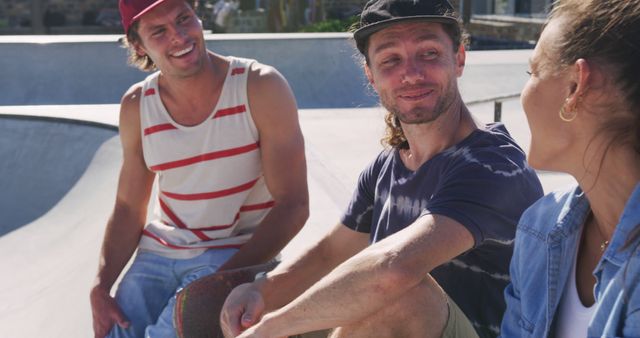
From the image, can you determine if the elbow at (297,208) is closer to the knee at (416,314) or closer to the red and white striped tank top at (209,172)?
the red and white striped tank top at (209,172)

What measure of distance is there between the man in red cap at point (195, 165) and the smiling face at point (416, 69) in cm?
78

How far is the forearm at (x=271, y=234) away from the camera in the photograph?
288cm

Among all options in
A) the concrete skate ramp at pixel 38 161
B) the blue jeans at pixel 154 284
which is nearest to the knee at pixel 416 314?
the blue jeans at pixel 154 284

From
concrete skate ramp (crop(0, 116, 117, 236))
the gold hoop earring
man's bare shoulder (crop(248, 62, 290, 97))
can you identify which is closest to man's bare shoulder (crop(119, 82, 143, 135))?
man's bare shoulder (crop(248, 62, 290, 97))

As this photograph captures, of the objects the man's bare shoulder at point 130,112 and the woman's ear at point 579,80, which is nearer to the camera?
the woman's ear at point 579,80

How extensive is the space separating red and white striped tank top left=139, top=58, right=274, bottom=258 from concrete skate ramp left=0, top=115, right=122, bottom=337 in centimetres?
99

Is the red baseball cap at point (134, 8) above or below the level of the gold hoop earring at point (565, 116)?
above

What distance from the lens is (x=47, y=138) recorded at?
23.1 ft

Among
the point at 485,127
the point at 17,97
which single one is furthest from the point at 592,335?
the point at 17,97

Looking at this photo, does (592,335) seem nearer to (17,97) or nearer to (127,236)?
(127,236)

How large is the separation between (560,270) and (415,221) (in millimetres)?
438

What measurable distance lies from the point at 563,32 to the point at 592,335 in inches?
22.5

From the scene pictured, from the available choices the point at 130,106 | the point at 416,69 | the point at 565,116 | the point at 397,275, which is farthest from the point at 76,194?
the point at 565,116

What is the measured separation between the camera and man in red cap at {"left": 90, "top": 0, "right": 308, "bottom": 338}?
2975 mm
